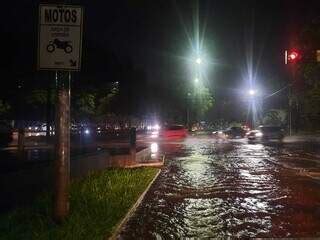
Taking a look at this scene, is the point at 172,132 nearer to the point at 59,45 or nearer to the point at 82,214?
the point at 82,214

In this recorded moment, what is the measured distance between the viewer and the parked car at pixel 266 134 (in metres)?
48.2

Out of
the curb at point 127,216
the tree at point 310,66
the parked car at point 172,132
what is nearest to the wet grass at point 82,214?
the curb at point 127,216

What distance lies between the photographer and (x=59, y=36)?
8398 mm

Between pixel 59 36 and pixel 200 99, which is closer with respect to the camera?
pixel 59 36

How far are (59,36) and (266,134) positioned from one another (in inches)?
1670

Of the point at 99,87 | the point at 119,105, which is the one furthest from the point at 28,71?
the point at 119,105

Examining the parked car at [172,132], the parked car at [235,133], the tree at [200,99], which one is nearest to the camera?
the parked car at [172,132]

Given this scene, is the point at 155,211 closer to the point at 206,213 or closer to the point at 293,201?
the point at 206,213

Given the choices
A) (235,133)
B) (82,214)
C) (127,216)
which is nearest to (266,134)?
(235,133)

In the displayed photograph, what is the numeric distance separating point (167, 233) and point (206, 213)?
6.57ft

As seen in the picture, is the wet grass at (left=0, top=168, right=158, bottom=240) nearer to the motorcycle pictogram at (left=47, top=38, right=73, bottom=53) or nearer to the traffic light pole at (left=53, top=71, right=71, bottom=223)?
the traffic light pole at (left=53, top=71, right=71, bottom=223)

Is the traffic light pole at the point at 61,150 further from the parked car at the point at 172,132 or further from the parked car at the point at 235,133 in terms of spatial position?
the parked car at the point at 235,133

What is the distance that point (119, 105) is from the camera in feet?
205

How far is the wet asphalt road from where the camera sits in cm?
898
